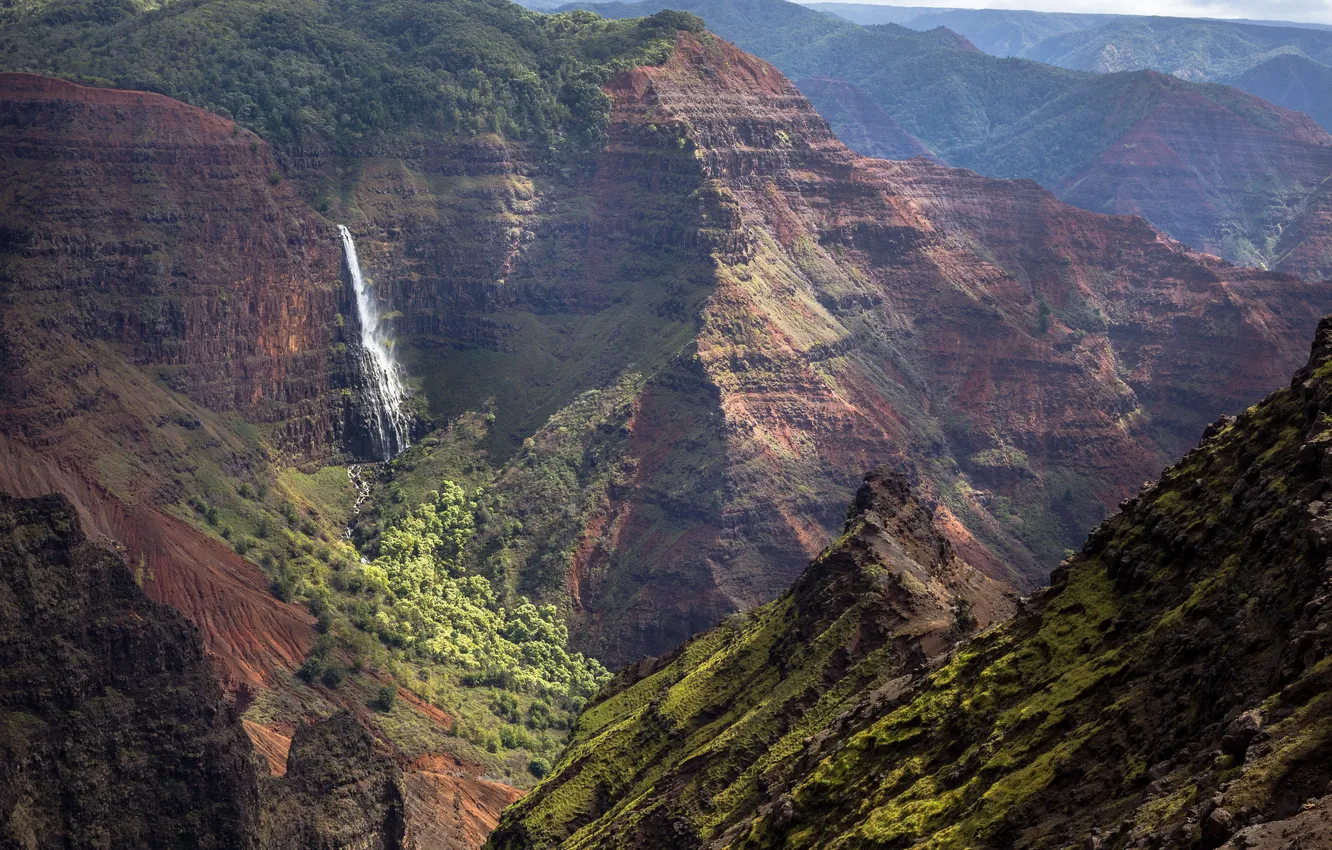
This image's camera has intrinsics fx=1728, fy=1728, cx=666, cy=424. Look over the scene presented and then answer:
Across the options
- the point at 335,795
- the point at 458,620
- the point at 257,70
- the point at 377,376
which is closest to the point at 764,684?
the point at 335,795

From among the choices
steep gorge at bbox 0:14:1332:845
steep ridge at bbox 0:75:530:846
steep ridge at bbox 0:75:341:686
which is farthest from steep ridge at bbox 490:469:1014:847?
steep ridge at bbox 0:75:341:686

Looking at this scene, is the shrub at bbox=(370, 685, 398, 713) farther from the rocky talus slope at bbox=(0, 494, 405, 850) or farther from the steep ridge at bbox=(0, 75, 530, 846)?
the rocky talus slope at bbox=(0, 494, 405, 850)

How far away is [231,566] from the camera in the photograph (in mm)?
132875

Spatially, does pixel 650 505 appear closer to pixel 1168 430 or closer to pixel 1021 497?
pixel 1021 497

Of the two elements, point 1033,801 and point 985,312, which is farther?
point 985,312

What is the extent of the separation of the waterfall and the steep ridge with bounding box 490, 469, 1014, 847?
265 ft

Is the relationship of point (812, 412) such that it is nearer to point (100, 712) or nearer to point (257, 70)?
point (257, 70)

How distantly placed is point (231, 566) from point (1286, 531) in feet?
338

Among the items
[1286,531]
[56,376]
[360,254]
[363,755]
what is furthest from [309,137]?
[1286,531]

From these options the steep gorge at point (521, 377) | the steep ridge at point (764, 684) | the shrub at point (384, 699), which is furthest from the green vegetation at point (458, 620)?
the steep ridge at point (764, 684)

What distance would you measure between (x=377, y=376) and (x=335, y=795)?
264 feet

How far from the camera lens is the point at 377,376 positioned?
6841 inches

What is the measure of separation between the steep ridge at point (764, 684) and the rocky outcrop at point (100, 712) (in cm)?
1714

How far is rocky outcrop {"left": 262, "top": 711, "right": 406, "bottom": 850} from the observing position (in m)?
95.4
